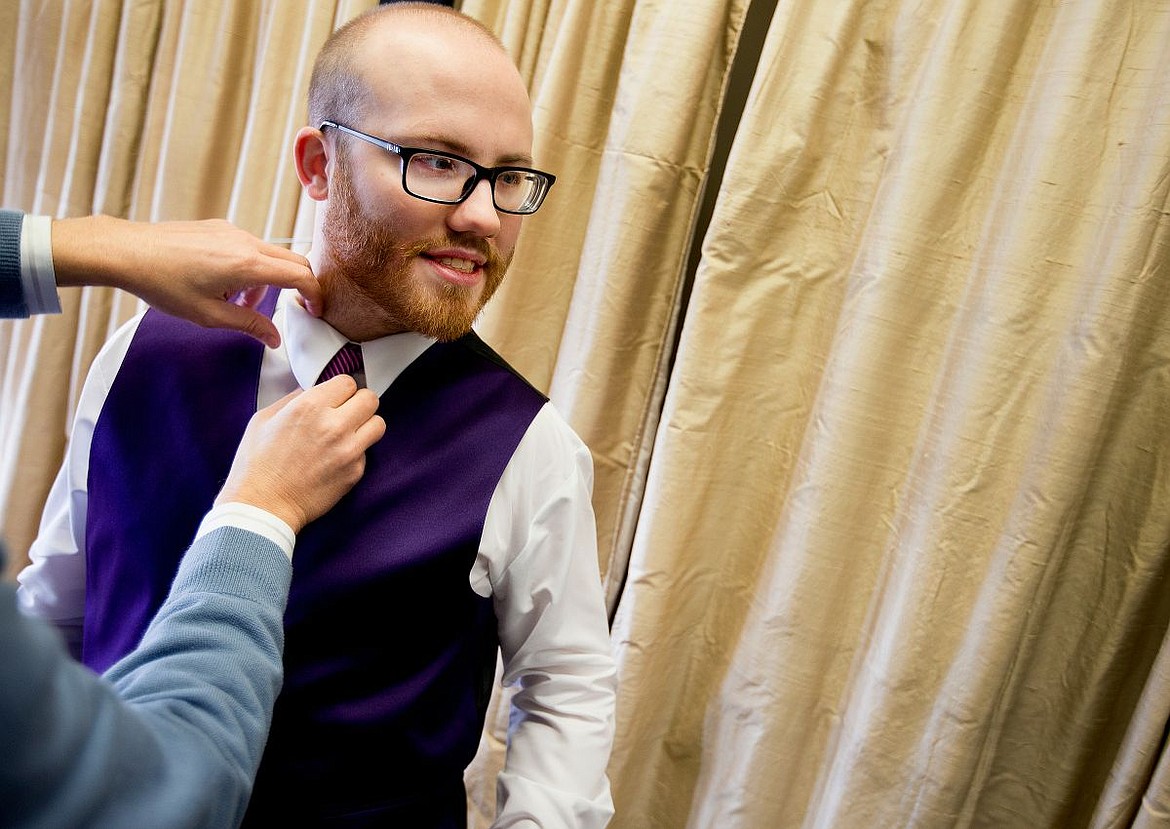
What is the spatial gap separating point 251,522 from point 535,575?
1.17 ft

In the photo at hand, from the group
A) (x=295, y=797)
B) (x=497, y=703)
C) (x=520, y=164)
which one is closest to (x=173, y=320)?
(x=520, y=164)

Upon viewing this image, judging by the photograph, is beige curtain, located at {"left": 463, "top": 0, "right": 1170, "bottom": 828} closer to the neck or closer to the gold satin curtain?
the gold satin curtain

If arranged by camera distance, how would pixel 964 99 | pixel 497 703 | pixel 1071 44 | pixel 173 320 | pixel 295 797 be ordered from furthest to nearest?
pixel 497 703 → pixel 964 99 → pixel 1071 44 → pixel 173 320 → pixel 295 797

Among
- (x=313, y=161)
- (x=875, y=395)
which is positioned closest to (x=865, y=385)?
(x=875, y=395)

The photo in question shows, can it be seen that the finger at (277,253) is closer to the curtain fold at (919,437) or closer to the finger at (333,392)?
the finger at (333,392)

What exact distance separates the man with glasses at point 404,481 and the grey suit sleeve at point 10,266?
0.51 feet

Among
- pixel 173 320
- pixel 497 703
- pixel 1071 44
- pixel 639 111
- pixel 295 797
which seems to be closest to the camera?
pixel 295 797

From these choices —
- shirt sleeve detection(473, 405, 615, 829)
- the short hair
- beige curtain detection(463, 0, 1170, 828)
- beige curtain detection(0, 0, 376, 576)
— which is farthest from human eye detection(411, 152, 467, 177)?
Result: beige curtain detection(0, 0, 376, 576)

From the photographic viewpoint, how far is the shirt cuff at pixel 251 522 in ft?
2.62

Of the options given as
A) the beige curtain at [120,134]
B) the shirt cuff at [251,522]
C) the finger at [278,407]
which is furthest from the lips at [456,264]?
the beige curtain at [120,134]

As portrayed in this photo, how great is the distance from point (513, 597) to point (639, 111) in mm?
962

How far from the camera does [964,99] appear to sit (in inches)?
54.4

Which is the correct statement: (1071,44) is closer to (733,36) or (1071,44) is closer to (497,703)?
(733,36)

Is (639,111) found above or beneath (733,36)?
beneath
